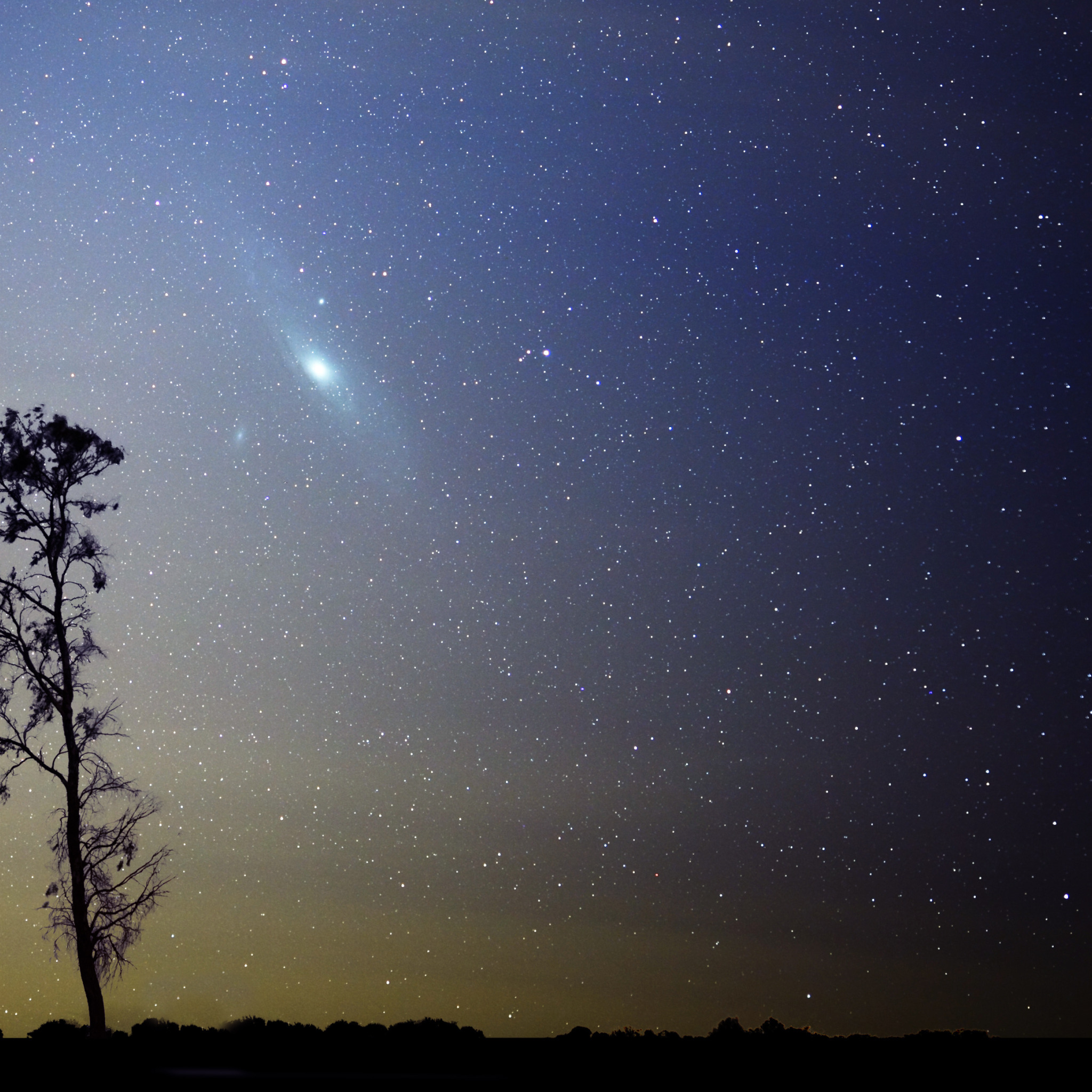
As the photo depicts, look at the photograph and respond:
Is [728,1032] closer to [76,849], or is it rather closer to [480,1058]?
[480,1058]

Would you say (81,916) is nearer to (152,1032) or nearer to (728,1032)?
(152,1032)

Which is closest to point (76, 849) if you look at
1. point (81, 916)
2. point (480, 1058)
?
point (81, 916)

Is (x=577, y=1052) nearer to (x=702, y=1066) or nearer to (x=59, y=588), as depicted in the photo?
(x=702, y=1066)

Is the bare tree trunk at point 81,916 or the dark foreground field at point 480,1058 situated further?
the bare tree trunk at point 81,916

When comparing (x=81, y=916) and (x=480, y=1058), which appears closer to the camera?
(x=480, y=1058)

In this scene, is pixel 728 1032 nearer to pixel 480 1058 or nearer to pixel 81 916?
pixel 480 1058

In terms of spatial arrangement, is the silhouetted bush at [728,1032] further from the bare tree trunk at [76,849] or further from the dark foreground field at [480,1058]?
the bare tree trunk at [76,849]

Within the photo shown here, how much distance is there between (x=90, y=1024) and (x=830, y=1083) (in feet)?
30.7

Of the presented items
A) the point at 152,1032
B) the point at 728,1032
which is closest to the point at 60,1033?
the point at 152,1032

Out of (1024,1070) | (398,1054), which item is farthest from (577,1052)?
(1024,1070)

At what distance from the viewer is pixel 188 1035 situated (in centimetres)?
1432

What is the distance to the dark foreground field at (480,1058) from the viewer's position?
37.4 feet

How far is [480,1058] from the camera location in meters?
12.8

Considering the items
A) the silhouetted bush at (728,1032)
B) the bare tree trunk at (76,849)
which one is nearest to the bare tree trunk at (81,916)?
the bare tree trunk at (76,849)
